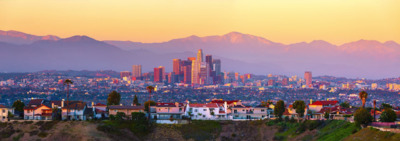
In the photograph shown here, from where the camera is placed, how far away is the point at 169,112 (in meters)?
125

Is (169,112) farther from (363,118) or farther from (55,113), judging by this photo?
(363,118)

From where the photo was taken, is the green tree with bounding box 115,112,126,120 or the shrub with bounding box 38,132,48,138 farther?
the green tree with bounding box 115,112,126,120

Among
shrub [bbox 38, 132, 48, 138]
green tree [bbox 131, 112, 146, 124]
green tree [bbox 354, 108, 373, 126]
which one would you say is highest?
green tree [bbox 354, 108, 373, 126]

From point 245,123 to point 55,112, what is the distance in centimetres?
3204

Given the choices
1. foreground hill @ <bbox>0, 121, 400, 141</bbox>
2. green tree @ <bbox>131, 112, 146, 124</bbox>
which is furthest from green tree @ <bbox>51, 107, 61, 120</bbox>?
green tree @ <bbox>131, 112, 146, 124</bbox>

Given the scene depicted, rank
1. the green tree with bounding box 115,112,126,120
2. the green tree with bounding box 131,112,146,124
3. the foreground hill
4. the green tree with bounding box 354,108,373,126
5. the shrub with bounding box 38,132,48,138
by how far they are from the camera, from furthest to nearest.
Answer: the green tree with bounding box 115,112,126,120
the green tree with bounding box 131,112,146,124
the shrub with bounding box 38,132,48,138
the foreground hill
the green tree with bounding box 354,108,373,126

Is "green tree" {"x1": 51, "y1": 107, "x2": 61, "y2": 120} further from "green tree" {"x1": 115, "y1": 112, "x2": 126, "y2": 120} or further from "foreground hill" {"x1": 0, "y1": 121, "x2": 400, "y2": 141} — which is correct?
"green tree" {"x1": 115, "y1": 112, "x2": 126, "y2": 120}

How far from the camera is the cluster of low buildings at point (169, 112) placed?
118688 millimetres

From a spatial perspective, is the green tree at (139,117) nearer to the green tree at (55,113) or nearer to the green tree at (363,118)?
the green tree at (55,113)

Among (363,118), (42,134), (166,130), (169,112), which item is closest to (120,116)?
(166,130)

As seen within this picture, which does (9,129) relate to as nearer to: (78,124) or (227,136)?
(78,124)

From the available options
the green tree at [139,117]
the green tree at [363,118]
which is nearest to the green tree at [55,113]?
the green tree at [139,117]

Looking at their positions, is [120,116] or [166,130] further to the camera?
[120,116]

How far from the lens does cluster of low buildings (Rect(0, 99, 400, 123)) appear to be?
11869 centimetres
